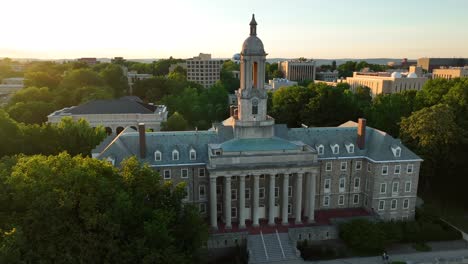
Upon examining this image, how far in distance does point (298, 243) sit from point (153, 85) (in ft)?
322

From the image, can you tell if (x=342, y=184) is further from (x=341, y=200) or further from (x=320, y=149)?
(x=320, y=149)

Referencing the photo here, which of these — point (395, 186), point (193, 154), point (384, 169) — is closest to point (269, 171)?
point (193, 154)

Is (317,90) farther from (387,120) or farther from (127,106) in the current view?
(127,106)

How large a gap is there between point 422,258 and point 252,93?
2719cm

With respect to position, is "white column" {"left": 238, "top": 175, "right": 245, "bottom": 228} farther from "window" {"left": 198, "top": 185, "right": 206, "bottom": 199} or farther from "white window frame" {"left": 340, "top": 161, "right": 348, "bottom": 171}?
"white window frame" {"left": 340, "top": 161, "right": 348, "bottom": 171}

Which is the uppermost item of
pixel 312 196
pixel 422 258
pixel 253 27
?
pixel 253 27

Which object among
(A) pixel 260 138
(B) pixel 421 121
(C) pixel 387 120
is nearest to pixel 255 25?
(A) pixel 260 138

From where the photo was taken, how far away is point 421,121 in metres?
57.5

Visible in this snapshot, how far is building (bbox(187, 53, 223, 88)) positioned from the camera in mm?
186500

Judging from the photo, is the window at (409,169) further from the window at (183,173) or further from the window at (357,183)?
the window at (183,173)

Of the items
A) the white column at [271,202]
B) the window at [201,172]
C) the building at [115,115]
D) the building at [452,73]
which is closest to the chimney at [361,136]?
the white column at [271,202]

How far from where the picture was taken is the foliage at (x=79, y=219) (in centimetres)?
2775

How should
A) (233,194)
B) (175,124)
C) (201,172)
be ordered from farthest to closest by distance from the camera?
(175,124) → (233,194) → (201,172)

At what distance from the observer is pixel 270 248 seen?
1672 inches
